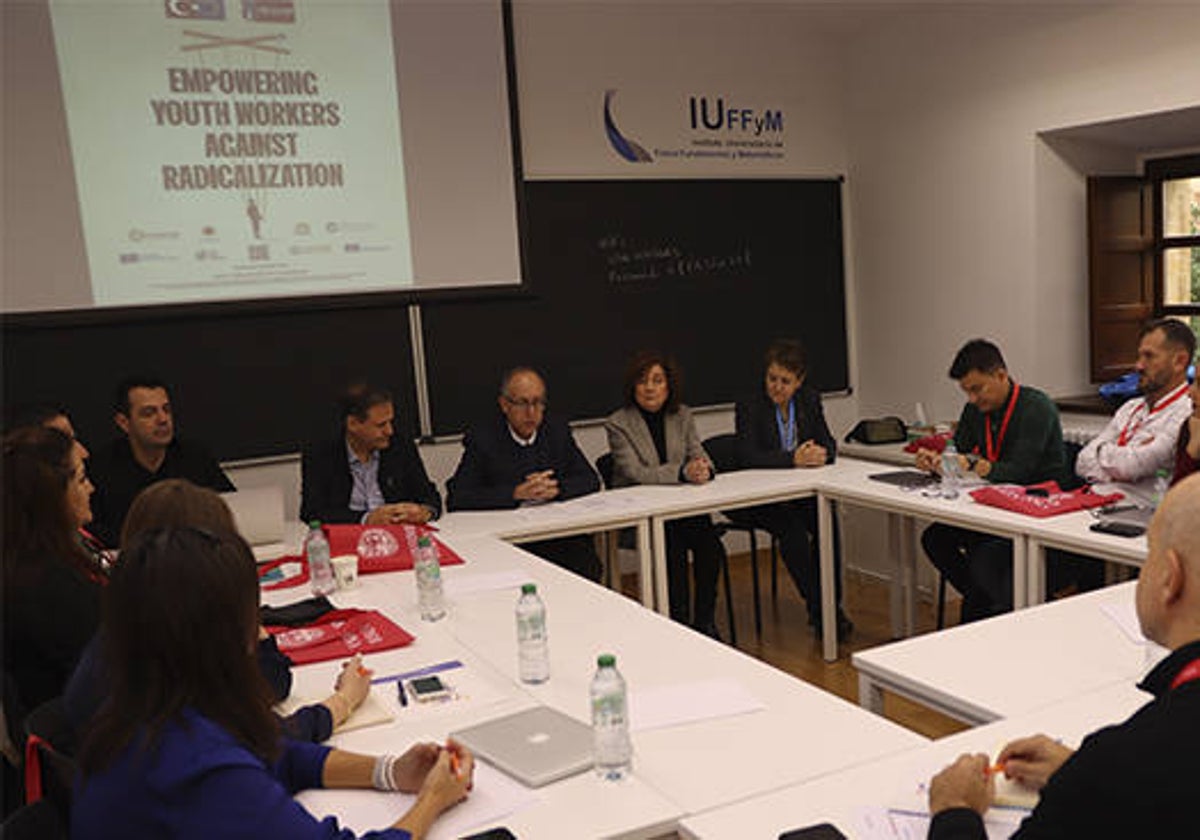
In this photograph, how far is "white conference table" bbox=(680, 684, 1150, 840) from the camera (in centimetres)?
146

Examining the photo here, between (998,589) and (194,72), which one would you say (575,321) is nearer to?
(194,72)

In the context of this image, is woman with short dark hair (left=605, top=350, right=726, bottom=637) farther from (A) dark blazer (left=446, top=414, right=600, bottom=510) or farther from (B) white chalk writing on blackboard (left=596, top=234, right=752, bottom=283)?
(B) white chalk writing on blackboard (left=596, top=234, right=752, bottom=283)

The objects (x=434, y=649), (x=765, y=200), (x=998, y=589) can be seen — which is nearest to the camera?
(x=434, y=649)

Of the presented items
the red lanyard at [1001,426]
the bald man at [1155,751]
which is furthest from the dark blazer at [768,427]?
the bald man at [1155,751]

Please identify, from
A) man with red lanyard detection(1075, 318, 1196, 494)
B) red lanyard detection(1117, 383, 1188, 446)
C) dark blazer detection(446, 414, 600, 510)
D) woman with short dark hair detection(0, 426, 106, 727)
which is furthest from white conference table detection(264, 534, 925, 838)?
red lanyard detection(1117, 383, 1188, 446)

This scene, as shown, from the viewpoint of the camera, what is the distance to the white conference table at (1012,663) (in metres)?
1.86

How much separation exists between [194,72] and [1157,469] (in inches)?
164

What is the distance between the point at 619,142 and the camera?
17.5ft

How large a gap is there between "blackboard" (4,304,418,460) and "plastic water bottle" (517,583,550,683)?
2880 millimetres

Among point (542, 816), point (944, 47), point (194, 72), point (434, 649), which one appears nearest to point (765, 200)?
point (944, 47)

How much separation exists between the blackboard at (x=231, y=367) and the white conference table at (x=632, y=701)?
1882 mm

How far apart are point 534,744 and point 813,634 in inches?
119

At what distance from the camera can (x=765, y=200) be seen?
575 centimetres

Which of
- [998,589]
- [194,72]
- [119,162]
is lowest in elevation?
[998,589]
